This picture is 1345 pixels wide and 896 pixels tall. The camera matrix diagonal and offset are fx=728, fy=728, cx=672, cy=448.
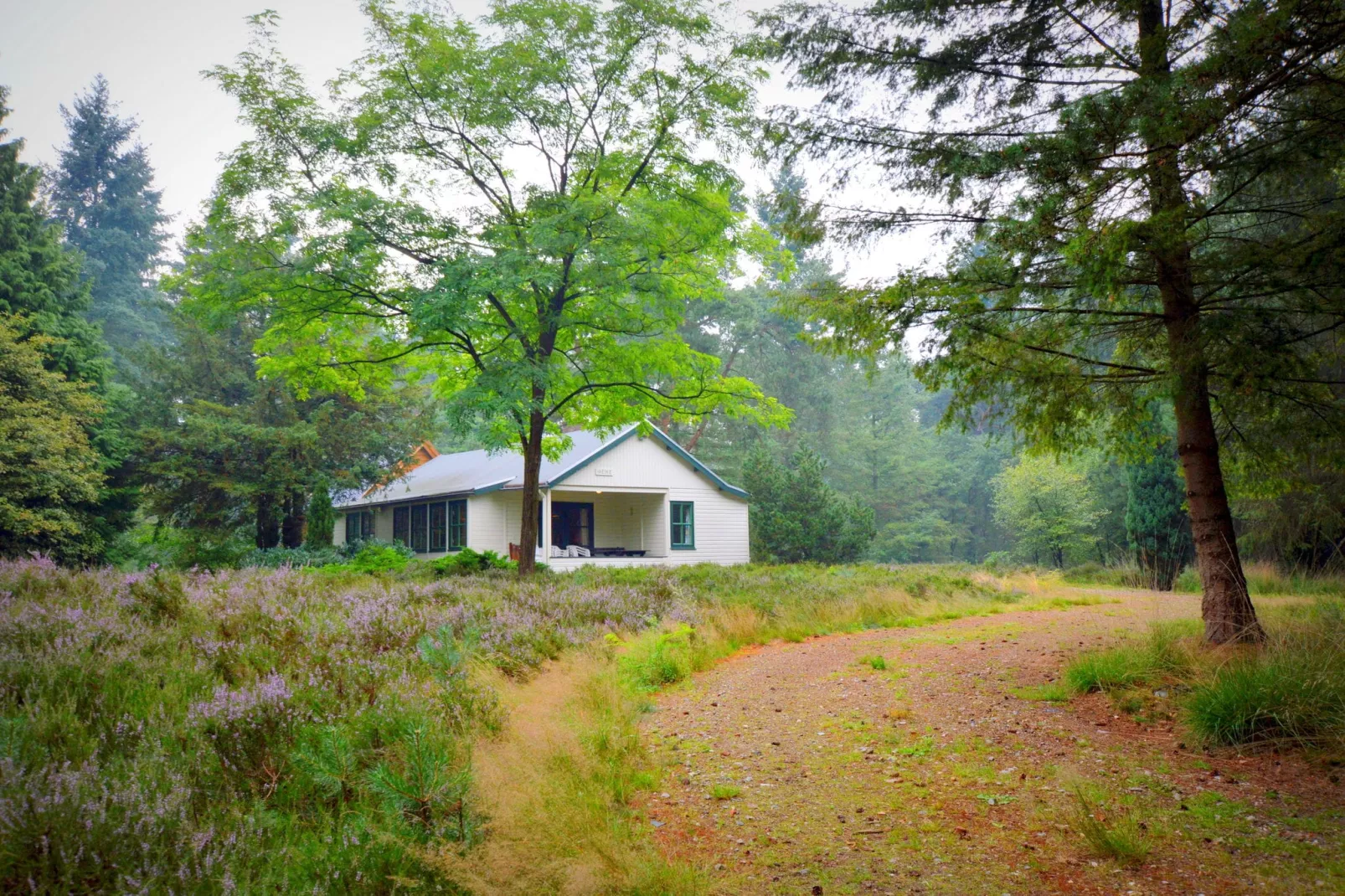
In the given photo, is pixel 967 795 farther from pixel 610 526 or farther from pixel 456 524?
pixel 610 526

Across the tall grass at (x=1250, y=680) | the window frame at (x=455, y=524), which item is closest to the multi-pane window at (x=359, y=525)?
the window frame at (x=455, y=524)

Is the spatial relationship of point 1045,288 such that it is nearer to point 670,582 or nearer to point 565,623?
point 565,623

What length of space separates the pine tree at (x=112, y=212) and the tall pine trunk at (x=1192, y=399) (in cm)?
4649

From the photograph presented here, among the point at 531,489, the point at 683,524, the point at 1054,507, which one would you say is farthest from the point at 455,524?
the point at 1054,507

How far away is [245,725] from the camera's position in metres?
3.49

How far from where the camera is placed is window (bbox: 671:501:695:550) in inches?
969

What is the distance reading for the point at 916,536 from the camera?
127ft

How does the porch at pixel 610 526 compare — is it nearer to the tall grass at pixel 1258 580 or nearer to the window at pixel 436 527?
the window at pixel 436 527

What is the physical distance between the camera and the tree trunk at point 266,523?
2288 cm

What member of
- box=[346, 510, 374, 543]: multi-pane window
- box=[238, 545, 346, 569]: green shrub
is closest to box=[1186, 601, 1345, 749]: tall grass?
box=[238, 545, 346, 569]: green shrub

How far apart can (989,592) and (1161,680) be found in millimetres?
8985

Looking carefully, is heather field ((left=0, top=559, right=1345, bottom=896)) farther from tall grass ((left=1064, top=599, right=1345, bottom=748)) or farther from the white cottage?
the white cottage

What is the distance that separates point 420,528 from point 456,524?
280 centimetres

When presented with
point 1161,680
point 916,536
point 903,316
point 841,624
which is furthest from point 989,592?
point 916,536
